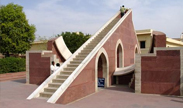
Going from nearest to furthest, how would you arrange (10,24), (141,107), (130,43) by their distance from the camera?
(141,107) → (130,43) → (10,24)

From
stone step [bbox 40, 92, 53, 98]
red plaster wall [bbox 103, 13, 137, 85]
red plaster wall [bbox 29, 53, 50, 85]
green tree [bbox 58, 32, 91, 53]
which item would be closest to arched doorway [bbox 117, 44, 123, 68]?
red plaster wall [bbox 103, 13, 137, 85]

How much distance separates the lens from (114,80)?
12.0 meters

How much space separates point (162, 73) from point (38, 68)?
7.51 m

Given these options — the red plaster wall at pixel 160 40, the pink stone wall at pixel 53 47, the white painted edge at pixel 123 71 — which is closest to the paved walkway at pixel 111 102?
the red plaster wall at pixel 160 40

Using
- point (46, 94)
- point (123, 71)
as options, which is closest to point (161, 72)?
point (123, 71)

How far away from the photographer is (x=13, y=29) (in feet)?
72.7

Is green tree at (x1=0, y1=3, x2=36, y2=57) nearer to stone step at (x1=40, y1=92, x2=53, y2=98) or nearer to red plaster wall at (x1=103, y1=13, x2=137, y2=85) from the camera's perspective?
red plaster wall at (x1=103, y1=13, x2=137, y2=85)

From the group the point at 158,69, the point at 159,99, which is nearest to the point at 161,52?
the point at 158,69

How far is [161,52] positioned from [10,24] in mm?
18995

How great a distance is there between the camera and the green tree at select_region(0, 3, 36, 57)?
21828 mm

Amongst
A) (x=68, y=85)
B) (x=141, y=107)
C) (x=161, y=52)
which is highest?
(x=161, y=52)

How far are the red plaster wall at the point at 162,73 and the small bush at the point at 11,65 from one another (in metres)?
12.5

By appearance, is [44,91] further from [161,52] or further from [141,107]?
[161,52]

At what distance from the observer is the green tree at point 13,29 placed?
21.8m
